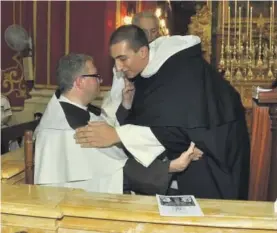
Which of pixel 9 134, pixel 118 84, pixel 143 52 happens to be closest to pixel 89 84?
pixel 143 52

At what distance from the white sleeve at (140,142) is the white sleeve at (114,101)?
0.55 meters

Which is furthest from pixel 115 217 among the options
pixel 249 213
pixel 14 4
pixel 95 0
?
pixel 14 4

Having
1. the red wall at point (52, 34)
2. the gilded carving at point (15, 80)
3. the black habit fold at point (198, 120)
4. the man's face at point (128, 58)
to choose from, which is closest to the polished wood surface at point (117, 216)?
the black habit fold at point (198, 120)

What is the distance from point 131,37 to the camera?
288cm

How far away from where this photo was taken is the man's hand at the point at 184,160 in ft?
9.24

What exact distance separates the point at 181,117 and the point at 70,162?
2.26ft

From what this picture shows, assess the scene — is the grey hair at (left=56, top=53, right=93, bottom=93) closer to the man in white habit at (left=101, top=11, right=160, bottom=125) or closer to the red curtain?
the man in white habit at (left=101, top=11, right=160, bottom=125)

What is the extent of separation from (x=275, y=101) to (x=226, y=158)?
664 mm

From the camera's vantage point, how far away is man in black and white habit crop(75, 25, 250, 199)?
2.84 m

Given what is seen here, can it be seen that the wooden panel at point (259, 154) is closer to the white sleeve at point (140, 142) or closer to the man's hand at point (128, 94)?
the white sleeve at point (140, 142)

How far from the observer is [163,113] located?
2887 millimetres

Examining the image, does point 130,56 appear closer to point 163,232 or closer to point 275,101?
point 275,101

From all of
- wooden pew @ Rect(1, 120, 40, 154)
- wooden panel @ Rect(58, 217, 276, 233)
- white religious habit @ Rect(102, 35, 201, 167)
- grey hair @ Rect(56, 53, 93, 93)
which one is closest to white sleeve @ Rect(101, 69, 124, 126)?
white religious habit @ Rect(102, 35, 201, 167)

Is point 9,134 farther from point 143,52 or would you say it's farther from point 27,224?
point 27,224
